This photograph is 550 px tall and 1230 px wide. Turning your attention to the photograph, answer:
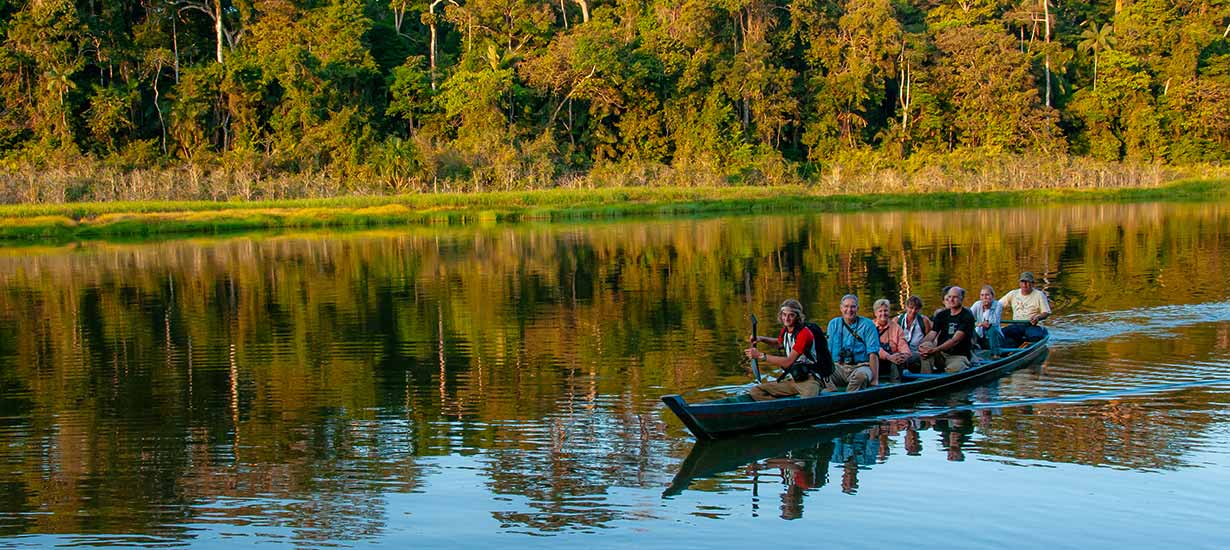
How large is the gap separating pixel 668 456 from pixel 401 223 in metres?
39.7

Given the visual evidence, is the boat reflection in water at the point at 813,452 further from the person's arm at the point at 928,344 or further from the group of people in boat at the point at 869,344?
the person's arm at the point at 928,344

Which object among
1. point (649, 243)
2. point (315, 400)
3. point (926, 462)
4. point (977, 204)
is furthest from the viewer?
point (977, 204)

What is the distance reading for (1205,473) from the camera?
9922 millimetres

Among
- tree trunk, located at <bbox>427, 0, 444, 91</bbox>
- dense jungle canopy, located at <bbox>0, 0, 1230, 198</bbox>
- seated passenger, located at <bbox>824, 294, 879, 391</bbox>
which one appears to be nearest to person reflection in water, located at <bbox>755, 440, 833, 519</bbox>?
seated passenger, located at <bbox>824, 294, 879, 391</bbox>

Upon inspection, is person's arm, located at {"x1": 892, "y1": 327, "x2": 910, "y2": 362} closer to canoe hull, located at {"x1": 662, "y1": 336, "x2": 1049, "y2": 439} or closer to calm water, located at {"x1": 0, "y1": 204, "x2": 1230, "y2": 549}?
canoe hull, located at {"x1": 662, "y1": 336, "x2": 1049, "y2": 439}

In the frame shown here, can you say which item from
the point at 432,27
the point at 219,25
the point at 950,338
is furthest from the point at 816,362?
the point at 432,27

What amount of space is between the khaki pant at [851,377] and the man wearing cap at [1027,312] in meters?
4.56

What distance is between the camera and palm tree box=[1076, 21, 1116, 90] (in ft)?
225

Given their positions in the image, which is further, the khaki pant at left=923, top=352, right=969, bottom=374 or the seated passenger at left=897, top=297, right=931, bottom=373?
the seated passenger at left=897, top=297, right=931, bottom=373

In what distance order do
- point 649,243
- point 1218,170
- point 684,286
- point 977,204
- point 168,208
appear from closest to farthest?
point 684,286 → point 649,243 → point 168,208 → point 977,204 → point 1218,170

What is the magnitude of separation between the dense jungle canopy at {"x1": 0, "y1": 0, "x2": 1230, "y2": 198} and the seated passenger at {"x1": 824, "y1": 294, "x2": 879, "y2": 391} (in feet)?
147

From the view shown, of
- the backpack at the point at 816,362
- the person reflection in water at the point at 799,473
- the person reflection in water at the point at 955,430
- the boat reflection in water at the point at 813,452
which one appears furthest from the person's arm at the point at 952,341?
the person reflection in water at the point at 799,473

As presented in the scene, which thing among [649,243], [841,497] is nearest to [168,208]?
[649,243]

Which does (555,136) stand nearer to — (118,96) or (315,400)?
(118,96)
